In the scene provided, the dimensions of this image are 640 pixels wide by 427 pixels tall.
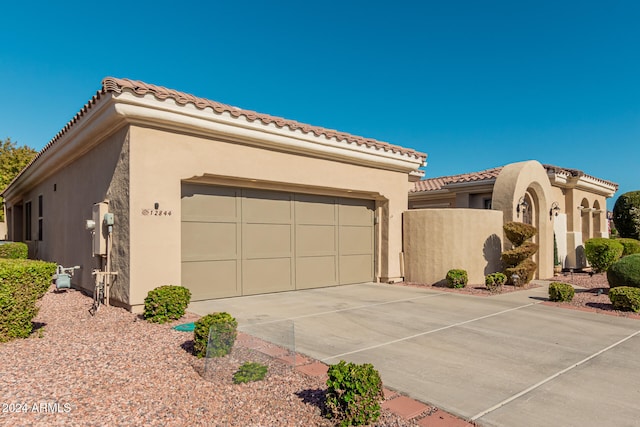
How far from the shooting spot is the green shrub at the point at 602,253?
16.4 metres

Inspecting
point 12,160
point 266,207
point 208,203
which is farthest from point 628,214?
point 12,160

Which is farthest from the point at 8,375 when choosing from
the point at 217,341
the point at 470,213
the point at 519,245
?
the point at 519,245

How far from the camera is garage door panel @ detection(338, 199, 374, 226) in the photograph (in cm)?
1256

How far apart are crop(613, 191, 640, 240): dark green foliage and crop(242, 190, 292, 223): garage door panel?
20.4m

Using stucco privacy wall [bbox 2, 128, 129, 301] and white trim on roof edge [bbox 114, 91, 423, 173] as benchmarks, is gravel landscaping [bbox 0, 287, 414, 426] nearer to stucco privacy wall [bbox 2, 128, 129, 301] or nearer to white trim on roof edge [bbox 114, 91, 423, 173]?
stucco privacy wall [bbox 2, 128, 129, 301]

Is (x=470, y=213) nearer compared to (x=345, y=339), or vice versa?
(x=345, y=339)

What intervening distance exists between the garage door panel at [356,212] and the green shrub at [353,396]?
28.8 ft

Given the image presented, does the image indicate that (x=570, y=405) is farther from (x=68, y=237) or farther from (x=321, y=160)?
(x=68, y=237)

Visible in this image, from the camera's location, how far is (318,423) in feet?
12.2

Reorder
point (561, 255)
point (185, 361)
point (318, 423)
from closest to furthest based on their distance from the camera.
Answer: point (318, 423) → point (185, 361) → point (561, 255)

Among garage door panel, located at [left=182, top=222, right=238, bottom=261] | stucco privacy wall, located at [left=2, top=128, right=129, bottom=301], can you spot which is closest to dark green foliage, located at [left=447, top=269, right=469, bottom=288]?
garage door panel, located at [left=182, top=222, right=238, bottom=261]

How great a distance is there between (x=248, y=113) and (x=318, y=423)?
7.36m

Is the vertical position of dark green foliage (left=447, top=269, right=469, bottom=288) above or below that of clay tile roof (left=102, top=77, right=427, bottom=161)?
below

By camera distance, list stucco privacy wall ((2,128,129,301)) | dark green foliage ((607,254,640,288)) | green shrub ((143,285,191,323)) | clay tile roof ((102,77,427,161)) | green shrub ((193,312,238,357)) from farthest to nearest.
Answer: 1. dark green foliage ((607,254,640,288))
2. stucco privacy wall ((2,128,129,301))
3. clay tile roof ((102,77,427,161))
4. green shrub ((143,285,191,323))
5. green shrub ((193,312,238,357))
